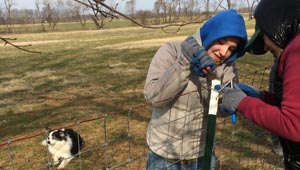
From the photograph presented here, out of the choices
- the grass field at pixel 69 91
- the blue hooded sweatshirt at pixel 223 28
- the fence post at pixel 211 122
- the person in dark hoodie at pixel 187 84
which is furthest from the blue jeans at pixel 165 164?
the grass field at pixel 69 91

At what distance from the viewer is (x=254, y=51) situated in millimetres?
1946

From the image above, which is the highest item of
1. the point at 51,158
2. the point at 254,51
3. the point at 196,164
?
the point at 254,51

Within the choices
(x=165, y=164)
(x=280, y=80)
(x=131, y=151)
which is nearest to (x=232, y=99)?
(x=280, y=80)

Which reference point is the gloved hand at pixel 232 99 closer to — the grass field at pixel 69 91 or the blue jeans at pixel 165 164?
the blue jeans at pixel 165 164

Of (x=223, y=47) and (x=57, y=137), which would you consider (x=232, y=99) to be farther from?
(x=57, y=137)

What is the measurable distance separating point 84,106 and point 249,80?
13.6ft

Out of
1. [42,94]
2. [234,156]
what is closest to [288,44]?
[234,156]

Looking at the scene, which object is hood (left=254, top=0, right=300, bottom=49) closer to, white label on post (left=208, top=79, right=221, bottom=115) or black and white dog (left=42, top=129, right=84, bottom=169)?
white label on post (left=208, top=79, right=221, bottom=115)

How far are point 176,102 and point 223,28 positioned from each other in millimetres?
529

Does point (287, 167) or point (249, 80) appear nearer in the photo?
point (287, 167)

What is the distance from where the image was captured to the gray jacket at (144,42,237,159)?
1939 mm

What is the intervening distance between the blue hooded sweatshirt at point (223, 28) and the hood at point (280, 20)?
337 mm

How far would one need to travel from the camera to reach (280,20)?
1532 millimetres

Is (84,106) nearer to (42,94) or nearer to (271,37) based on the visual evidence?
(42,94)
